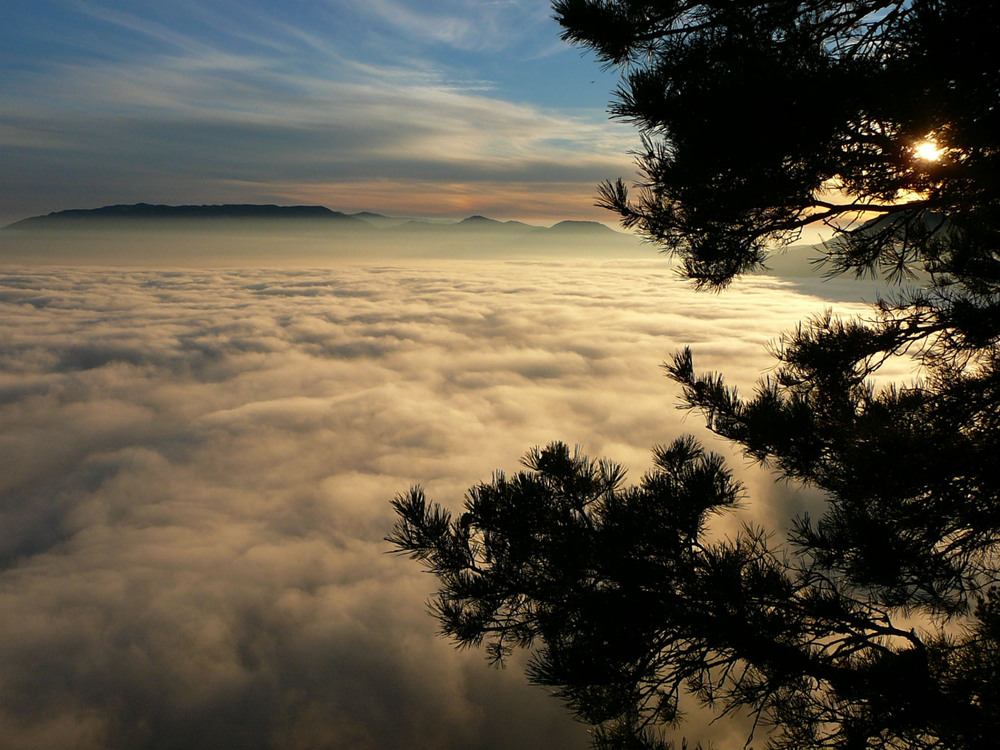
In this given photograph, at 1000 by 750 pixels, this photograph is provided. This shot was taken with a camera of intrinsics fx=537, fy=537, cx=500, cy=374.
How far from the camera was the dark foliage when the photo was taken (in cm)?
250

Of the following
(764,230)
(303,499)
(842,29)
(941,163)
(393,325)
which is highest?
(842,29)

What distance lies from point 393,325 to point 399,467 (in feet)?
188

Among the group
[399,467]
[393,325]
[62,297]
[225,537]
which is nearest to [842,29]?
[225,537]

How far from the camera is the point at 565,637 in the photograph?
3.04m

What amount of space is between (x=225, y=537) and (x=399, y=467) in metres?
20.7

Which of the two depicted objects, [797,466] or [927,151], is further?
[797,466]

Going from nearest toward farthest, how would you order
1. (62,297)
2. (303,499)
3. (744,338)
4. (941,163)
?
(941,163) < (303,499) < (744,338) < (62,297)

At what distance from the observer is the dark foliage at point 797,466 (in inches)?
98.6

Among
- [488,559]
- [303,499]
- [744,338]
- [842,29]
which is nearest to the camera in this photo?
[842,29]

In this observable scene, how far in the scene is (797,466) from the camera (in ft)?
13.3

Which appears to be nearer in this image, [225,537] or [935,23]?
[935,23]

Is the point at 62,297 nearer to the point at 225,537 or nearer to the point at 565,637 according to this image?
the point at 225,537

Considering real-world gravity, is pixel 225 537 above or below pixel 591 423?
below

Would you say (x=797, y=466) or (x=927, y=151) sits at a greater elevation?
(x=927, y=151)
